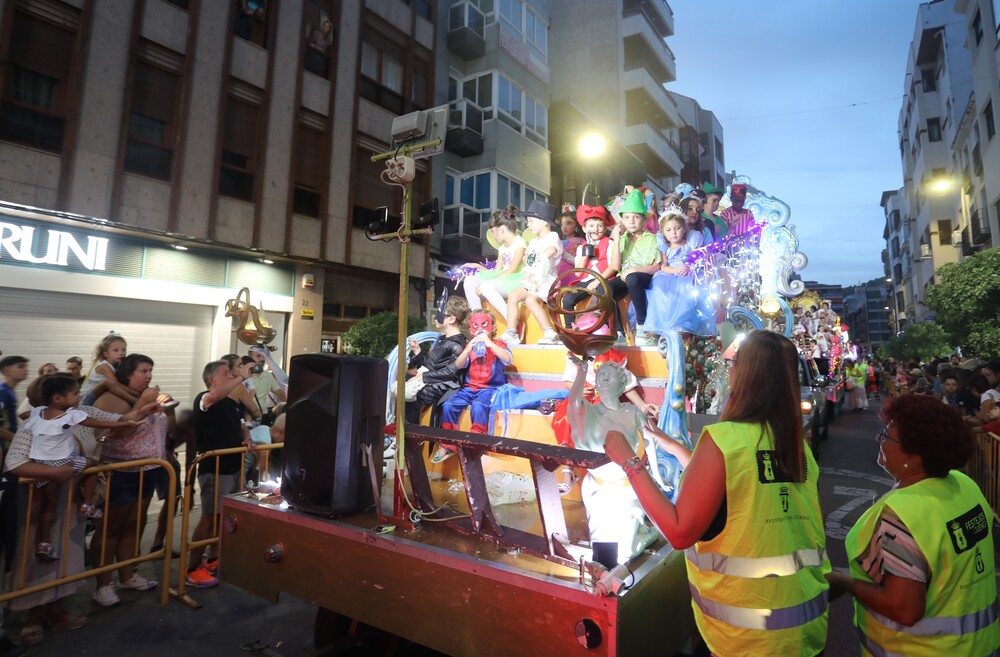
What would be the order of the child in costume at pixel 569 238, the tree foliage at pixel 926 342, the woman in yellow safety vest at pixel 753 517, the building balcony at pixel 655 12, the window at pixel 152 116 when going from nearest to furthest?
the woman in yellow safety vest at pixel 753 517 → the child in costume at pixel 569 238 → the window at pixel 152 116 → the tree foliage at pixel 926 342 → the building balcony at pixel 655 12

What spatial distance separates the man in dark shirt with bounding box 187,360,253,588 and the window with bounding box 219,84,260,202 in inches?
337

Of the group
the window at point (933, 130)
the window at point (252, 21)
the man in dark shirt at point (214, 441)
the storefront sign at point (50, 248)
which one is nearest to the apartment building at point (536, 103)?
the window at point (252, 21)

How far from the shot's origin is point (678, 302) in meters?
4.65

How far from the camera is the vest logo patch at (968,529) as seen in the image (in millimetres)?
1777

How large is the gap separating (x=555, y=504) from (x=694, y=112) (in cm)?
4283

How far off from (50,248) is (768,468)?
39.0 ft

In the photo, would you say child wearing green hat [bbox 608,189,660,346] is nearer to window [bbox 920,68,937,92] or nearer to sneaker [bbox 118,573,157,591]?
sneaker [bbox 118,573,157,591]

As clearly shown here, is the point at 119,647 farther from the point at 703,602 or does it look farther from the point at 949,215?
the point at 949,215

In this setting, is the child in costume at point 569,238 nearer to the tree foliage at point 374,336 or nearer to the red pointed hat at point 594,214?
the red pointed hat at point 594,214

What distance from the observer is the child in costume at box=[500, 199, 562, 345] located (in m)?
5.21

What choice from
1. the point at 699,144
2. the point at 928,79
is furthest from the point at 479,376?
the point at 928,79

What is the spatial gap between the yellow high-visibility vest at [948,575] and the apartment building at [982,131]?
23.2 metres

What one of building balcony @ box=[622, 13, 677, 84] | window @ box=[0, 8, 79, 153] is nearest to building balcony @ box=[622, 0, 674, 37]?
building balcony @ box=[622, 13, 677, 84]

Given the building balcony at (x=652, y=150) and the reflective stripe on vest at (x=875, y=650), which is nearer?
the reflective stripe on vest at (x=875, y=650)
